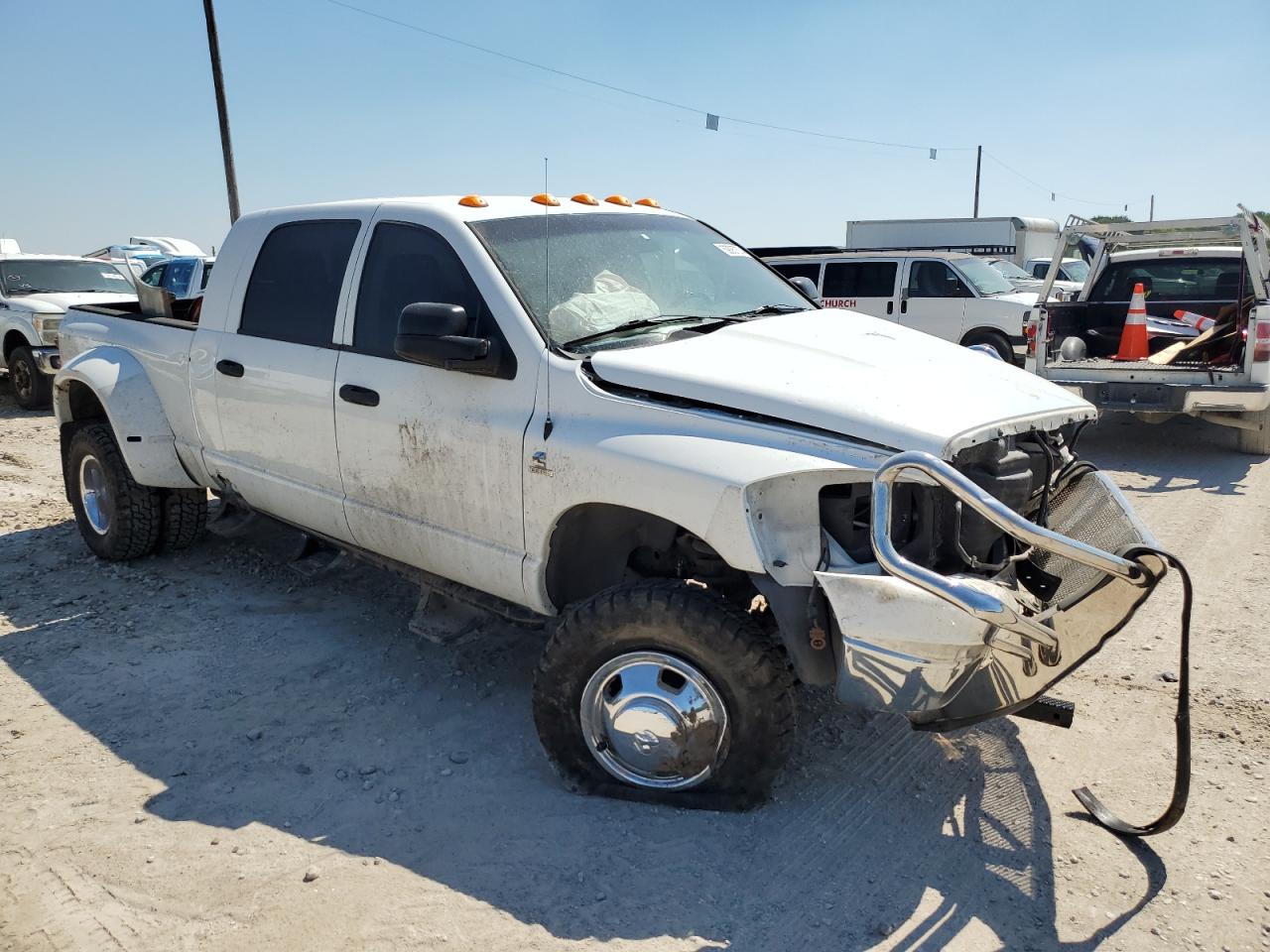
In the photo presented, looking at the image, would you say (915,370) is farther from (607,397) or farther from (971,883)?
(971,883)

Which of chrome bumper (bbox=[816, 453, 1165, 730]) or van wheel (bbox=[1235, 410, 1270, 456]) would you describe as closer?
chrome bumper (bbox=[816, 453, 1165, 730])

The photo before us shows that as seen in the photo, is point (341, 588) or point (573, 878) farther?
point (341, 588)

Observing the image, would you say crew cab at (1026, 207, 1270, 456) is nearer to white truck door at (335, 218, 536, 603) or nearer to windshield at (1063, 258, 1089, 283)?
white truck door at (335, 218, 536, 603)

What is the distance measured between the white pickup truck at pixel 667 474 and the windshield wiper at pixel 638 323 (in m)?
0.01

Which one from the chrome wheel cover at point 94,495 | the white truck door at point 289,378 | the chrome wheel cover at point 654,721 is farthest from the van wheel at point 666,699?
the chrome wheel cover at point 94,495

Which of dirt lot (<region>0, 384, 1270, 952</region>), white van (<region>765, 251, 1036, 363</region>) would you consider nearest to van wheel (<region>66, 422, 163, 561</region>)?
dirt lot (<region>0, 384, 1270, 952</region>)

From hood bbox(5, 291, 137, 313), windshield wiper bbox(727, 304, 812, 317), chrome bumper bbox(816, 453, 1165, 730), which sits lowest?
chrome bumper bbox(816, 453, 1165, 730)

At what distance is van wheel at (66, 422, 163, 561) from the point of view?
18.0 ft

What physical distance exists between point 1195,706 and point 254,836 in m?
3.53

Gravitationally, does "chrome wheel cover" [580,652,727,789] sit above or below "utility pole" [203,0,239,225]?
below

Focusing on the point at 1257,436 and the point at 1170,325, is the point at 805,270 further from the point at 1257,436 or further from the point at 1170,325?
the point at 1257,436

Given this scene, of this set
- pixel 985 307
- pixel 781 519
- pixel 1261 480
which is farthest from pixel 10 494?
pixel 985 307

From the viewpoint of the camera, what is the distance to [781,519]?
113 inches

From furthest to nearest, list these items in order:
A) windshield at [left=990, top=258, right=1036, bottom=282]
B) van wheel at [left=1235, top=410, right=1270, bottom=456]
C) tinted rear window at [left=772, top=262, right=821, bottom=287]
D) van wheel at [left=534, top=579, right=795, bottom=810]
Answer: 1. windshield at [left=990, top=258, right=1036, bottom=282]
2. tinted rear window at [left=772, top=262, right=821, bottom=287]
3. van wheel at [left=1235, top=410, right=1270, bottom=456]
4. van wheel at [left=534, top=579, right=795, bottom=810]
